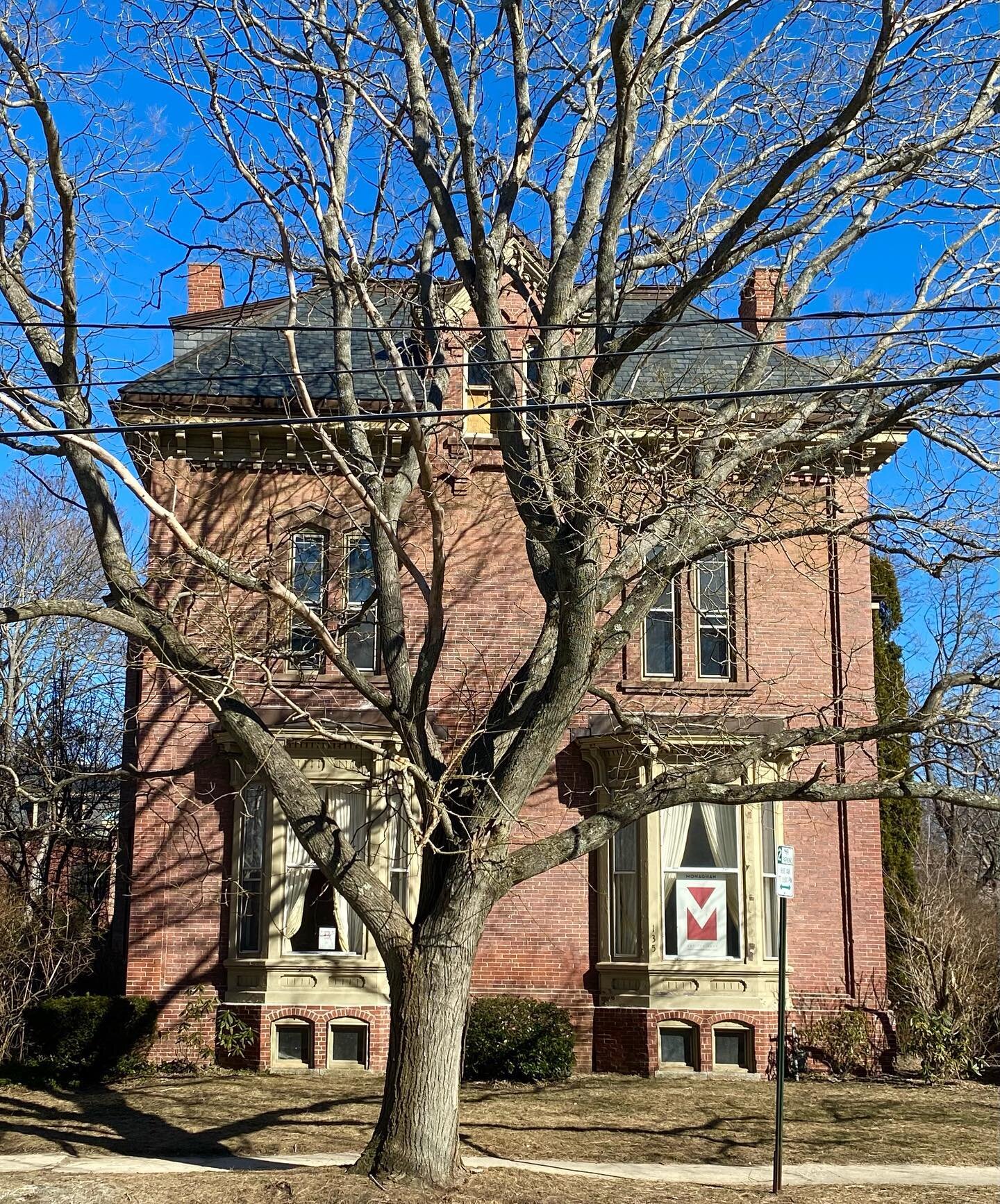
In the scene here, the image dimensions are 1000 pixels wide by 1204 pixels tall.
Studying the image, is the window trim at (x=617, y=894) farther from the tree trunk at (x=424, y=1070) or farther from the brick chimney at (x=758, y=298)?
the brick chimney at (x=758, y=298)

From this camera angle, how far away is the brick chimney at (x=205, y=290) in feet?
69.9

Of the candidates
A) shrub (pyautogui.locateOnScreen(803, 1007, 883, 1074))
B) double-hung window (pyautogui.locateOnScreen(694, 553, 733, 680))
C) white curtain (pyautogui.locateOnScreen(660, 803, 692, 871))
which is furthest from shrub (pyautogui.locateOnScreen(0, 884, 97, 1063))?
shrub (pyautogui.locateOnScreen(803, 1007, 883, 1074))

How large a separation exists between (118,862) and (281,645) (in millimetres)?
8292

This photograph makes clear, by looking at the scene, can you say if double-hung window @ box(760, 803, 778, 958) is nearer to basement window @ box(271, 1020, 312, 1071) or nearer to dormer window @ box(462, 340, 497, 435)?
basement window @ box(271, 1020, 312, 1071)

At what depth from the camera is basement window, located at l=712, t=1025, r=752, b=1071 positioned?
1752 cm

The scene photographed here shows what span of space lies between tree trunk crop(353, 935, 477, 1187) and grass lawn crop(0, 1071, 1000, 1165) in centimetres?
113

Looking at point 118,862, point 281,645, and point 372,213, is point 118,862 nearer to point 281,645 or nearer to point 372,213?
point 281,645

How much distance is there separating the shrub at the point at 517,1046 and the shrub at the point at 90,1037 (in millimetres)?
4270

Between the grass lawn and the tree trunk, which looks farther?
the grass lawn

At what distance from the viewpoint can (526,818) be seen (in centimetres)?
1806

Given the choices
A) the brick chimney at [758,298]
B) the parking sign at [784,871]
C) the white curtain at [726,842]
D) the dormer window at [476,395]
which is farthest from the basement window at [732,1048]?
the brick chimney at [758,298]

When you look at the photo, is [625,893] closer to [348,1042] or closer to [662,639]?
[662,639]

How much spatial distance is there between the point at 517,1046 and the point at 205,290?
12.7 meters

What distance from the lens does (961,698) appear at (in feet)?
37.6
